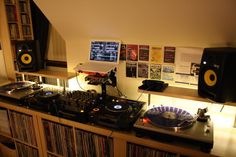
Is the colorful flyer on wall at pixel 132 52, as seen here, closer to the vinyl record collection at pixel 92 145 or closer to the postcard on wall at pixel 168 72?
the postcard on wall at pixel 168 72

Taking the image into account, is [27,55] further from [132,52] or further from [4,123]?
[132,52]

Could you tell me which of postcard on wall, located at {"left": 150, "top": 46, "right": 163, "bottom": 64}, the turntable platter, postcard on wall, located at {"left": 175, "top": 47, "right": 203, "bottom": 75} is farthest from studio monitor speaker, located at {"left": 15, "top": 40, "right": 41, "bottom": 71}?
postcard on wall, located at {"left": 175, "top": 47, "right": 203, "bottom": 75}

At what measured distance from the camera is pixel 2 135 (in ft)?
6.66

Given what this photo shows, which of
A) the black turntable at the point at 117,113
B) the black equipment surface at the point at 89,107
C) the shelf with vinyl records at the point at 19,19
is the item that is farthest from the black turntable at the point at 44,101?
the shelf with vinyl records at the point at 19,19

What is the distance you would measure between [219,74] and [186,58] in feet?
1.37

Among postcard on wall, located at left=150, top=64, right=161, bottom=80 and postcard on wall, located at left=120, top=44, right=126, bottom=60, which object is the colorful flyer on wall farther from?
postcard on wall, located at left=150, top=64, right=161, bottom=80

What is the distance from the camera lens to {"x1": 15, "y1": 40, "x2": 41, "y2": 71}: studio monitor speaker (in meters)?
1.85

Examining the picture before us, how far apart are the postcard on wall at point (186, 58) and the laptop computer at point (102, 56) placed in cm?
50

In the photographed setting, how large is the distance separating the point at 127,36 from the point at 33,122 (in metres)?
1.09

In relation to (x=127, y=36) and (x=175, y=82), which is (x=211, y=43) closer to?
(x=175, y=82)

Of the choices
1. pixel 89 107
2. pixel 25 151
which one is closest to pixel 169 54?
pixel 89 107

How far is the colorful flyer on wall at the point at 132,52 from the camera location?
1.67m

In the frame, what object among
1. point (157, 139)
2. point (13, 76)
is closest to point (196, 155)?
point (157, 139)

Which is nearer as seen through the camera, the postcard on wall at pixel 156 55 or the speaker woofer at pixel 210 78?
the speaker woofer at pixel 210 78
